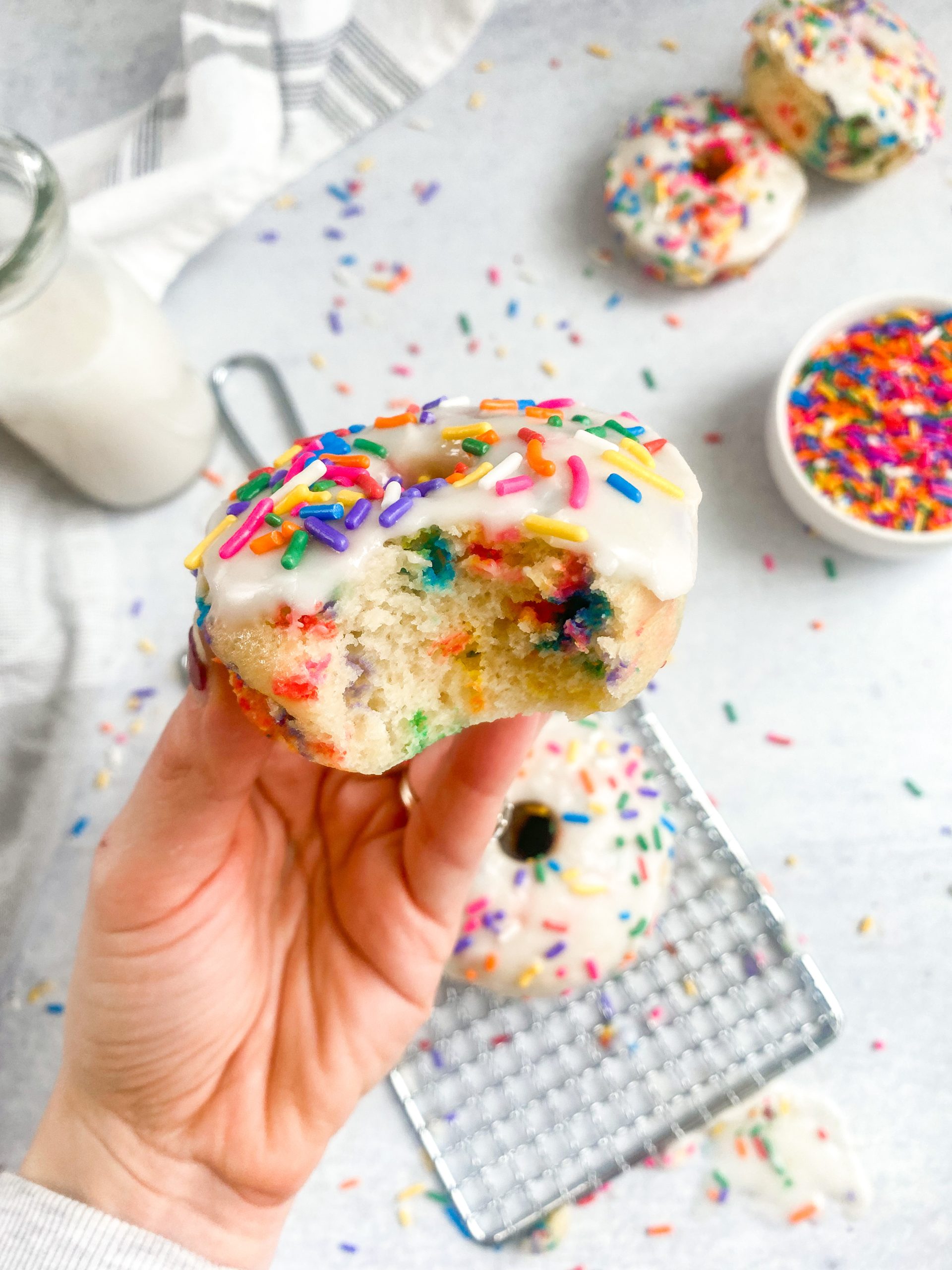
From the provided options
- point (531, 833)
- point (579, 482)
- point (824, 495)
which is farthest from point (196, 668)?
point (824, 495)

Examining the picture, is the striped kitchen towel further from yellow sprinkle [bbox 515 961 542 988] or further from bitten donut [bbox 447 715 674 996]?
yellow sprinkle [bbox 515 961 542 988]

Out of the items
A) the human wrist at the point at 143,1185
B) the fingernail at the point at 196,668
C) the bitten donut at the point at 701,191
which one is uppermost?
the fingernail at the point at 196,668

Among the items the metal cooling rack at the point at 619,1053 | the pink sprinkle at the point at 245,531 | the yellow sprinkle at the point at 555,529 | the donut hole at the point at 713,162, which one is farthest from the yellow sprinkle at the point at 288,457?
the donut hole at the point at 713,162

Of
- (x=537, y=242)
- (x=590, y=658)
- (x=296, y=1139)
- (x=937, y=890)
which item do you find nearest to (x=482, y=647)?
(x=590, y=658)

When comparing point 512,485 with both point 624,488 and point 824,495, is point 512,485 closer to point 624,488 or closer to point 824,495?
point 624,488

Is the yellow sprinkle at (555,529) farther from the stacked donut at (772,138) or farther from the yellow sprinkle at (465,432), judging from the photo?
the stacked donut at (772,138)

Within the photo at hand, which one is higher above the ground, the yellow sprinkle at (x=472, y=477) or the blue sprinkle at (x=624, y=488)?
the yellow sprinkle at (x=472, y=477)
